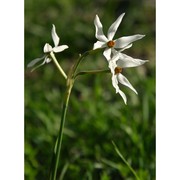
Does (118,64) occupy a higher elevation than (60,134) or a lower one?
higher

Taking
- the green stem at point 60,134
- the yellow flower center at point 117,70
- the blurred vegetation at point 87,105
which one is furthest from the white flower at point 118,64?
the blurred vegetation at point 87,105

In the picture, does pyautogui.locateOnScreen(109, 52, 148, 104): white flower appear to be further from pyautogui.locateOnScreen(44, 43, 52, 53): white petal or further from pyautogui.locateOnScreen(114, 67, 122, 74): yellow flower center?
pyautogui.locateOnScreen(44, 43, 52, 53): white petal

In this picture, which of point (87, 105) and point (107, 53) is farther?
point (87, 105)

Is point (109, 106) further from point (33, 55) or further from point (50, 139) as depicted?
point (33, 55)

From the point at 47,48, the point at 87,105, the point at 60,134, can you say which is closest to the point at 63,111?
the point at 60,134

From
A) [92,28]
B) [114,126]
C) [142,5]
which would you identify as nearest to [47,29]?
[92,28]

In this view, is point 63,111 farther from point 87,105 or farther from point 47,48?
point 87,105

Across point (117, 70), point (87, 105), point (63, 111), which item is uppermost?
point (117, 70)

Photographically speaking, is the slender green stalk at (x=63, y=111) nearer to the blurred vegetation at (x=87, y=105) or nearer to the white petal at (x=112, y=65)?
the white petal at (x=112, y=65)
